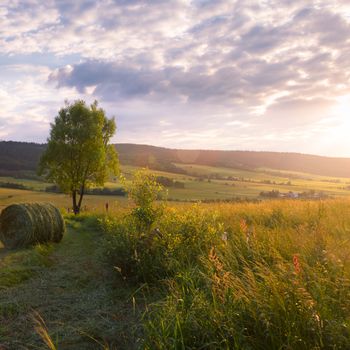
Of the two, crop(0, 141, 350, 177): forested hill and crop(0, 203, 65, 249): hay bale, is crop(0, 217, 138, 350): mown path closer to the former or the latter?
crop(0, 203, 65, 249): hay bale

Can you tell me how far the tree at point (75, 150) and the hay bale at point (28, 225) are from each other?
14162 mm

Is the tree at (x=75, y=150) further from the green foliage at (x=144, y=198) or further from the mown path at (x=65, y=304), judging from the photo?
the green foliage at (x=144, y=198)

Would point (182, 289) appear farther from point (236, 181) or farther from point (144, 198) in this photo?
point (236, 181)

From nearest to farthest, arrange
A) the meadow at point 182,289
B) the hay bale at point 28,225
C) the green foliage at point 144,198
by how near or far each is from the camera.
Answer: the meadow at point 182,289, the green foliage at point 144,198, the hay bale at point 28,225

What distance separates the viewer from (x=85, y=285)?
780 cm

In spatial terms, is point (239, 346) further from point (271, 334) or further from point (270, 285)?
point (270, 285)

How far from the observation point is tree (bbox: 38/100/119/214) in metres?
27.0

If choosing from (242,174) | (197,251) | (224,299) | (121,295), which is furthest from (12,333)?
(242,174)

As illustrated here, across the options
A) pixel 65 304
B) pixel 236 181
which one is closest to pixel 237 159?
pixel 236 181

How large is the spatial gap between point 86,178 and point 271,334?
25513 mm

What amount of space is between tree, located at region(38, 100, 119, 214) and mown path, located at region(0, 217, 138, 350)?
16.8 meters

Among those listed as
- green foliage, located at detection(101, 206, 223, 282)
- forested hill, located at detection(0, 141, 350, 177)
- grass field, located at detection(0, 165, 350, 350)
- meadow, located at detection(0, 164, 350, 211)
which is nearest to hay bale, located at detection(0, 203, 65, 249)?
grass field, located at detection(0, 165, 350, 350)

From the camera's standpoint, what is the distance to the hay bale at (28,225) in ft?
39.9

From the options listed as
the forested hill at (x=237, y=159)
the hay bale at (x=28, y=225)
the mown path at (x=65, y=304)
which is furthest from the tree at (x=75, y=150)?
the forested hill at (x=237, y=159)
